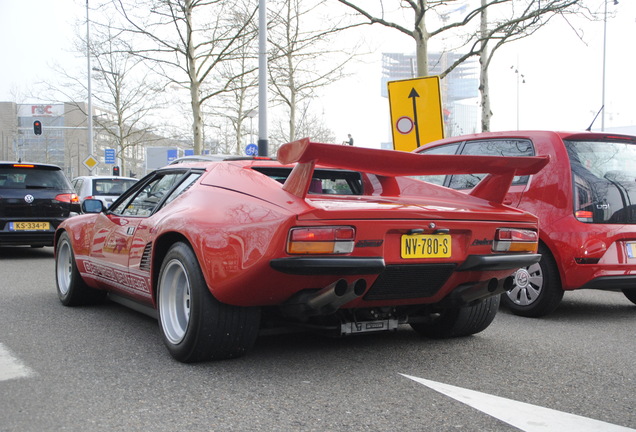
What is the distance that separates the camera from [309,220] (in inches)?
128

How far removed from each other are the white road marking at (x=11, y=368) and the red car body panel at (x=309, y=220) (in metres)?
0.89

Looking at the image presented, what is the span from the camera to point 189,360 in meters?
3.82

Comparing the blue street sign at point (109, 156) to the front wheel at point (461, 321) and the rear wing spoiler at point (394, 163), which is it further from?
the rear wing spoiler at point (394, 163)

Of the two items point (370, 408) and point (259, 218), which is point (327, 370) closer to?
point (370, 408)

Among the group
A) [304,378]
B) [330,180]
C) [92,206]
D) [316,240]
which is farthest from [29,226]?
[316,240]

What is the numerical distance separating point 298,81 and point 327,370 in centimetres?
2688

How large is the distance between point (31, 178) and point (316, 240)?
29.1ft

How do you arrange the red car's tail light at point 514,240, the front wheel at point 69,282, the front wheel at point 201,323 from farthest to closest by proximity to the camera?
the front wheel at point 69,282, the red car's tail light at point 514,240, the front wheel at point 201,323

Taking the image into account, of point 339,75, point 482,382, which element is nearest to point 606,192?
point 482,382

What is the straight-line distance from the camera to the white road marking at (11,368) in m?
3.61

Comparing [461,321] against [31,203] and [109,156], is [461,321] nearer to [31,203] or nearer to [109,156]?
[31,203]

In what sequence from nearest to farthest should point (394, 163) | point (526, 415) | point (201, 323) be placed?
point (526, 415) < point (394, 163) < point (201, 323)

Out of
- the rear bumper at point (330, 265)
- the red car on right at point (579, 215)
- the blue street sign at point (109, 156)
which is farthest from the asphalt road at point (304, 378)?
the blue street sign at point (109, 156)

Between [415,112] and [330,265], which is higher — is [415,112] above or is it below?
above
